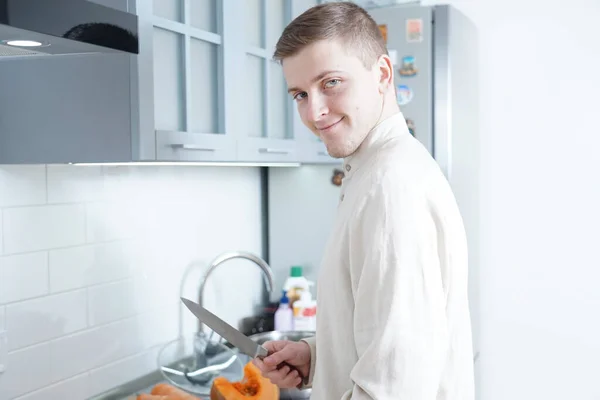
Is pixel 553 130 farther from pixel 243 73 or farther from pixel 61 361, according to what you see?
pixel 61 361

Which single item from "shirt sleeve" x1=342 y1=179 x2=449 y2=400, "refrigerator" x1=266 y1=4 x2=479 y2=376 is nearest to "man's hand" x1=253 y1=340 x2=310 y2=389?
"shirt sleeve" x1=342 y1=179 x2=449 y2=400

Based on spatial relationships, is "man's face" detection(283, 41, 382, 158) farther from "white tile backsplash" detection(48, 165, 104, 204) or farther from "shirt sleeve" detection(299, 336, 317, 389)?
"white tile backsplash" detection(48, 165, 104, 204)

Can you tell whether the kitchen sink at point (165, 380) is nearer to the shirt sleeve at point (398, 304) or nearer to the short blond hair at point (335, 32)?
the shirt sleeve at point (398, 304)

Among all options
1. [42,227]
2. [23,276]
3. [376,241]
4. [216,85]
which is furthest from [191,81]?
[376,241]

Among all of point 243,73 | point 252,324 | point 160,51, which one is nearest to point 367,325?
point 160,51

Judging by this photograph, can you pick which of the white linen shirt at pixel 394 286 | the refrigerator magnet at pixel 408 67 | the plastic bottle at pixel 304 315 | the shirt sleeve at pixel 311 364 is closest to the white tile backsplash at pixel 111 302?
the plastic bottle at pixel 304 315

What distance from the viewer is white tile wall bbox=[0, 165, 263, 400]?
63.4 inches

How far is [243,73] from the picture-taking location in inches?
72.7

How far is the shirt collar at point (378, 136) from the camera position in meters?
1.15

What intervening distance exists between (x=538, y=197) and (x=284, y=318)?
1108 millimetres

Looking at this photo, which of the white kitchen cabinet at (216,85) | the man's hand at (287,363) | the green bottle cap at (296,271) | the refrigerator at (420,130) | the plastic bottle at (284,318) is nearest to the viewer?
the man's hand at (287,363)

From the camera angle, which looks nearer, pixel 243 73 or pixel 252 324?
pixel 243 73

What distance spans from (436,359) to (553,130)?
1874 mm

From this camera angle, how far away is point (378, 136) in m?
1.15
